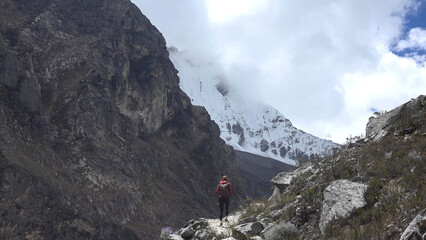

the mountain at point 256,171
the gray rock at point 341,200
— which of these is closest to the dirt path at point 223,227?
the gray rock at point 341,200

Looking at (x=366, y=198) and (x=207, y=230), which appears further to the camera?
(x=207, y=230)

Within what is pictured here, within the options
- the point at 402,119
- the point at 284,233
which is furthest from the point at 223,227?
the point at 402,119

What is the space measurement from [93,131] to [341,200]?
148ft

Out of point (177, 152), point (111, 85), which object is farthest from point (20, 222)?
point (177, 152)

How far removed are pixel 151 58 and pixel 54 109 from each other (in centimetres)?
2577

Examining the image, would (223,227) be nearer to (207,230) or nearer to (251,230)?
(207,230)

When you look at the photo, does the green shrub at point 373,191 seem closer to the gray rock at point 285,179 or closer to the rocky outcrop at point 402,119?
the rocky outcrop at point 402,119

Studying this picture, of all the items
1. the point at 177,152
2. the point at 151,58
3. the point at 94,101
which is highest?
the point at 151,58

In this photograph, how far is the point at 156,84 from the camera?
6744 cm

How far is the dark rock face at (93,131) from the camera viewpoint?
37.0 m

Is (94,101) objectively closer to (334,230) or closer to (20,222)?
(20,222)

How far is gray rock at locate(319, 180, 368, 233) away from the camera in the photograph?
23.8 feet

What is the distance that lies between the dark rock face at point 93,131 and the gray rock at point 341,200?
1208 inches

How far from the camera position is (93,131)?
161ft
